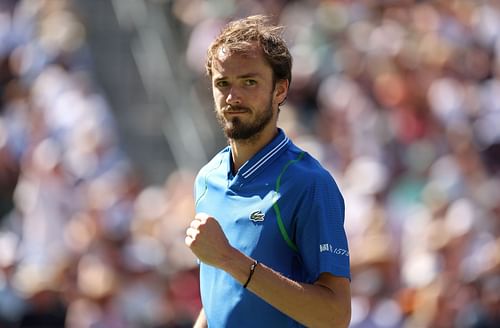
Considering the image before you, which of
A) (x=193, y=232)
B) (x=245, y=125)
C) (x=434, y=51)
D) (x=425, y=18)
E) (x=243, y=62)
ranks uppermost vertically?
(x=243, y=62)

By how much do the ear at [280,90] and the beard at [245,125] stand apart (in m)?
0.06

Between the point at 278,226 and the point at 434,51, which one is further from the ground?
the point at 278,226

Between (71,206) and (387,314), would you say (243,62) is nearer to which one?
(387,314)

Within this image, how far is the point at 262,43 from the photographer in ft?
14.2

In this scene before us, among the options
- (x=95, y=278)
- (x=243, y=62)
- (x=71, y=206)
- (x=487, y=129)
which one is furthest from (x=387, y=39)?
(x=243, y=62)

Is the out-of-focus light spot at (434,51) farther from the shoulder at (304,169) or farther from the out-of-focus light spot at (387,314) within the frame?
the shoulder at (304,169)

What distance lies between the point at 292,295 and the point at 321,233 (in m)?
0.25

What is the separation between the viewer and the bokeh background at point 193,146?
8.52 meters

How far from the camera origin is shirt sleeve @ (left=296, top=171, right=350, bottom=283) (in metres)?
4.12

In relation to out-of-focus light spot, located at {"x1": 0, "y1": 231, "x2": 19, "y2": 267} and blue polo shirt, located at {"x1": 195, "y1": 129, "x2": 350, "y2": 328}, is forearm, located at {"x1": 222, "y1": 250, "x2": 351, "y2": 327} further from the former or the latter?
out-of-focus light spot, located at {"x1": 0, "y1": 231, "x2": 19, "y2": 267}

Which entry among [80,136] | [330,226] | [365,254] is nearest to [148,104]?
[80,136]

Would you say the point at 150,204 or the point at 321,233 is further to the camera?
the point at 150,204

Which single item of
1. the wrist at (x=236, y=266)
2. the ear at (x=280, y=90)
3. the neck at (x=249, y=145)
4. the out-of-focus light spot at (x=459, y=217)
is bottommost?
the out-of-focus light spot at (x=459, y=217)

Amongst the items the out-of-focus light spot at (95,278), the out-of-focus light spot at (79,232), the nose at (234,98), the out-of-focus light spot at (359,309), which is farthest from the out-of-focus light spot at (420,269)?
the nose at (234,98)
